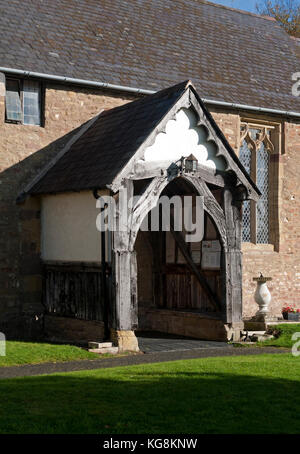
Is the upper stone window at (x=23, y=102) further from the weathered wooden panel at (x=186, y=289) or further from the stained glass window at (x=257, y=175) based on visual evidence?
the stained glass window at (x=257, y=175)

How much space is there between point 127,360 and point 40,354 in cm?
155

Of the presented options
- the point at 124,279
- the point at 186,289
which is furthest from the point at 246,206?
the point at 124,279

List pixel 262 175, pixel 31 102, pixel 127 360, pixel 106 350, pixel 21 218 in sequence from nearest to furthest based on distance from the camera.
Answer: pixel 127 360 < pixel 106 350 < pixel 21 218 < pixel 31 102 < pixel 262 175

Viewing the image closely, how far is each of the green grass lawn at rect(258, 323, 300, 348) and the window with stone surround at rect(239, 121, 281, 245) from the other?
A: 4.23 meters

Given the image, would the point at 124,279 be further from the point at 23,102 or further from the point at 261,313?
the point at 23,102

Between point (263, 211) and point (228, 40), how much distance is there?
221 inches

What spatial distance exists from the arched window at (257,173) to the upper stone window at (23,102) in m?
6.25

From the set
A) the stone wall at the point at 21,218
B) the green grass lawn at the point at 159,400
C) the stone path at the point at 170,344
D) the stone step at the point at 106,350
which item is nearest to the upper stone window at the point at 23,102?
the stone wall at the point at 21,218

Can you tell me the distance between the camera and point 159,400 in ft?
26.1

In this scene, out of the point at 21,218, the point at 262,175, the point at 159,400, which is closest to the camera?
the point at 159,400

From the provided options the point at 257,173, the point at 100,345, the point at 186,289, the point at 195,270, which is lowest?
the point at 100,345
